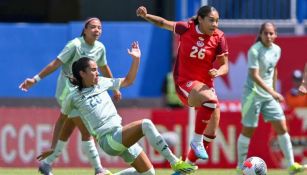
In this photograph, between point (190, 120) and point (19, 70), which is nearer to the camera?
point (190, 120)

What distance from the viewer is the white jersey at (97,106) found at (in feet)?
42.2

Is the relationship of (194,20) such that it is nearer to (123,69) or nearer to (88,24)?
(88,24)

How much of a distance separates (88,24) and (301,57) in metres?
7.77

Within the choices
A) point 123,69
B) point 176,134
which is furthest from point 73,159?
point 123,69

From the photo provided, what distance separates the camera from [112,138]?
12727 millimetres

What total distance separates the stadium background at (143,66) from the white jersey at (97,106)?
5.83 meters

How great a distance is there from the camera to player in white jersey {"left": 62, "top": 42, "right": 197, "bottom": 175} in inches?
499

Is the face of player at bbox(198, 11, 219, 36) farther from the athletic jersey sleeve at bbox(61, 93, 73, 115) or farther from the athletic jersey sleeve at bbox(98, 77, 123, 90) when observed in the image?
the athletic jersey sleeve at bbox(61, 93, 73, 115)

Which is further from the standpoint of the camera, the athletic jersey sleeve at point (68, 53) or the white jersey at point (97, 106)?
the athletic jersey sleeve at point (68, 53)

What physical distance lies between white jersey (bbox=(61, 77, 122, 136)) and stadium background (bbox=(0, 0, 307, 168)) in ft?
19.1

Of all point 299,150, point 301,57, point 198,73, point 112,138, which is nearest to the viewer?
point 112,138

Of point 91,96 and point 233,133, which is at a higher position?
point 91,96

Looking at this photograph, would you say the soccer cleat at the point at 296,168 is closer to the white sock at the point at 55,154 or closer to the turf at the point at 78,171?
the turf at the point at 78,171

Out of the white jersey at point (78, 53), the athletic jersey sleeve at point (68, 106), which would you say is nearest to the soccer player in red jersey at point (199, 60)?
the athletic jersey sleeve at point (68, 106)
